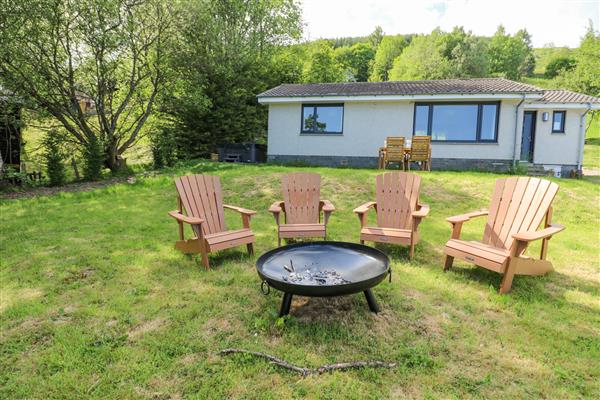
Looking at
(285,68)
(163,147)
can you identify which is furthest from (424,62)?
(163,147)

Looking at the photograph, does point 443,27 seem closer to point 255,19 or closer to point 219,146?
point 255,19

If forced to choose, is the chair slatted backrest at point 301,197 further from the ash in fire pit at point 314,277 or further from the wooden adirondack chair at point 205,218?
the ash in fire pit at point 314,277

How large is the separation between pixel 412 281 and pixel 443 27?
190 feet

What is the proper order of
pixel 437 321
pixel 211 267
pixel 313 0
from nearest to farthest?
pixel 437 321
pixel 211 267
pixel 313 0

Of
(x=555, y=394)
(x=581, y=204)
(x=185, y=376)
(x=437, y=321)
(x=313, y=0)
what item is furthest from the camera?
(x=313, y=0)

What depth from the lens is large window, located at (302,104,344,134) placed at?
12.9 meters

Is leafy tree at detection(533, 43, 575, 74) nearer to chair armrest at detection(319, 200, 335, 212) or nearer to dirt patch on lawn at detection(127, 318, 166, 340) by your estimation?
chair armrest at detection(319, 200, 335, 212)

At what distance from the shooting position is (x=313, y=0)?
22.3 metres

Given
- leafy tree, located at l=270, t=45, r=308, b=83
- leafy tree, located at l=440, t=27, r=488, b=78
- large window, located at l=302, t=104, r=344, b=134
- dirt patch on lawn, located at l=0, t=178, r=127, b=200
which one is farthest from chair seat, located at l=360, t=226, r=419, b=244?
leafy tree, located at l=440, t=27, r=488, b=78

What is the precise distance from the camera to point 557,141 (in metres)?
12.9

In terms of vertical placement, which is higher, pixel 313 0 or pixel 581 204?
pixel 313 0

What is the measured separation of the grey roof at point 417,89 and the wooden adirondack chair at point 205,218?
8.73 m

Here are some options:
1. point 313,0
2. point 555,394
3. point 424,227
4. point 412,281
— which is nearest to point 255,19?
point 313,0

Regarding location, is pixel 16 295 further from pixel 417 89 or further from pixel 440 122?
pixel 417 89
